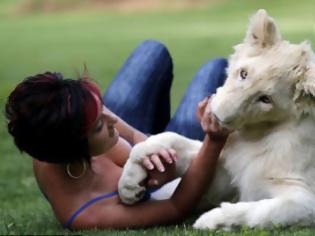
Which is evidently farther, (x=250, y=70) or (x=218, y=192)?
(x=218, y=192)

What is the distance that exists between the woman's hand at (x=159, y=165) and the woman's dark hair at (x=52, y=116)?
8.3 inches

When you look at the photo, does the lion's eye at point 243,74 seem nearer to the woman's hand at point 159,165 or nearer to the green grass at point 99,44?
the woman's hand at point 159,165

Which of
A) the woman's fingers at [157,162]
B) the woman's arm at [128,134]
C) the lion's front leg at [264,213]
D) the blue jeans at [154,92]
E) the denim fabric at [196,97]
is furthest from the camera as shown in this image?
the blue jeans at [154,92]

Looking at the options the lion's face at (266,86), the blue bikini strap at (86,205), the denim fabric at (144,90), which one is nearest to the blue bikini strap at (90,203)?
the blue bikini strap at (86,205)

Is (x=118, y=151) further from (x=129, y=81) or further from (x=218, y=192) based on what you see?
(x=129, y=81)

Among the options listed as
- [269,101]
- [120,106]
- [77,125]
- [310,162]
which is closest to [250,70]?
[269,101]

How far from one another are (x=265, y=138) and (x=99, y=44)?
1091 cm

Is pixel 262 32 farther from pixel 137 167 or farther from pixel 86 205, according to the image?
pixel 86 205

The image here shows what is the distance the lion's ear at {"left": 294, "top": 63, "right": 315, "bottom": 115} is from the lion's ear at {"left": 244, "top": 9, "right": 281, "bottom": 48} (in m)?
0.17

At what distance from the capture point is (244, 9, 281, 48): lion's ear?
285 centimetres

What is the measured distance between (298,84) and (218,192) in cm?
50

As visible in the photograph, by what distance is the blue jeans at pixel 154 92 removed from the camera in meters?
4.04

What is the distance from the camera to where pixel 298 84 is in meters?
2.73

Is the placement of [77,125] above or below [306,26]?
above
